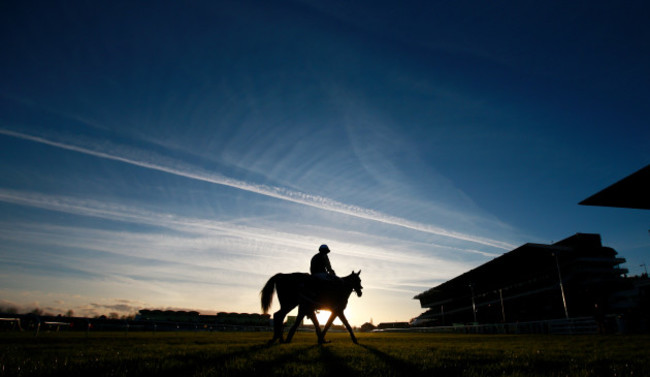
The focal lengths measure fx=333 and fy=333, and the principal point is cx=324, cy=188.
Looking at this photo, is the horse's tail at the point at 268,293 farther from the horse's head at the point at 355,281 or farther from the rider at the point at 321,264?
the horse's head at the point at 355,281

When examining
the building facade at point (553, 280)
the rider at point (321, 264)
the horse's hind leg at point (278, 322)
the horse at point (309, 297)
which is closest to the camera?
the horse's hind leg at point (278, 322)

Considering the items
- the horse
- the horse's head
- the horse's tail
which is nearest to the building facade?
the horse's head

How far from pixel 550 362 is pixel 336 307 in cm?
526

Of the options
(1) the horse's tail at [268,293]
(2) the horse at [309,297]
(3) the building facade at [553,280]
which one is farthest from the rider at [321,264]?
(3) the building facade at [553,280]

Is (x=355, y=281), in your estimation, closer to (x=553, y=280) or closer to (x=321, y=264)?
(x=321, y=264)

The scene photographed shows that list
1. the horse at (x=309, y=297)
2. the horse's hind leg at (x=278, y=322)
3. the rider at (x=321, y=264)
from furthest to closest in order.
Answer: the rider at (x=321, y=264), the horse at (x=309, y=297), the horse's hind leg at (x=278, y=322)

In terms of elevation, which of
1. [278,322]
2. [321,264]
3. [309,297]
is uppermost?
[321,264]

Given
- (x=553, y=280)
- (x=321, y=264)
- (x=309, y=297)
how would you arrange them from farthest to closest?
1. (x=553, y=280)
2. (x=321, y=264)
3. (x=309, y=297)

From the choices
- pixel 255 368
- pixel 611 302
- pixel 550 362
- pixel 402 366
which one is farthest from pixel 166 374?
pixel 611 302

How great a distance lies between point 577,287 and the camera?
54.4m

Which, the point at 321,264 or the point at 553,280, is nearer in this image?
the point at 321,264

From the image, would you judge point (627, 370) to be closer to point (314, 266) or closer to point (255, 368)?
point (255, 368)

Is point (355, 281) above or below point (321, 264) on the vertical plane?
below

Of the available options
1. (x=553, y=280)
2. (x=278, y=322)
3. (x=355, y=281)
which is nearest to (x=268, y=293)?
(x=278, y=322)
